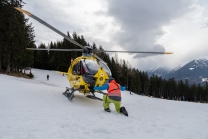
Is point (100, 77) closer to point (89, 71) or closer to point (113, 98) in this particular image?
point (89, 71)

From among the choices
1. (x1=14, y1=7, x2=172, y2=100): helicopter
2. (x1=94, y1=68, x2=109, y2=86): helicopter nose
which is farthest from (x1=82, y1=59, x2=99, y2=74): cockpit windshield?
(x1=94, y1=68, x2=109, y2=86): helicopter nose

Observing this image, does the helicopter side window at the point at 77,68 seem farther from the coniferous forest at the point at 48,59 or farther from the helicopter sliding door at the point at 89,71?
the coniferous forest at the point at 48,59

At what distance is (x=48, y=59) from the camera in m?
63.4

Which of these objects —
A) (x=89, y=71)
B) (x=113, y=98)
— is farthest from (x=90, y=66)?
(x=113, y=98)

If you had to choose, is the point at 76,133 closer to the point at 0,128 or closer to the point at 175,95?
the point at 0,128

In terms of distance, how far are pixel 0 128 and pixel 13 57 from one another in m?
26.7

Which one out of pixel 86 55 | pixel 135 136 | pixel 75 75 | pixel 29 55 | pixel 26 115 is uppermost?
pixel 29 55

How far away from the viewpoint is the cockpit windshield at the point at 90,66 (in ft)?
34.0

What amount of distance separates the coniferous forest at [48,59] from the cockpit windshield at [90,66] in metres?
21.1

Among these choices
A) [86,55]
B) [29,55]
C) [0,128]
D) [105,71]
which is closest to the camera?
[0,128]

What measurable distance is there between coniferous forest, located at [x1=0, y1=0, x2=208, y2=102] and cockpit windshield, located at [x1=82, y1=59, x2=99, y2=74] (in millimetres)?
21131

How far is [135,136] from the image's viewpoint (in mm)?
5797

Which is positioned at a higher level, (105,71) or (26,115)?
(105,71)

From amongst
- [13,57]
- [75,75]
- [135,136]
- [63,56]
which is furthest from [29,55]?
[135,136]
